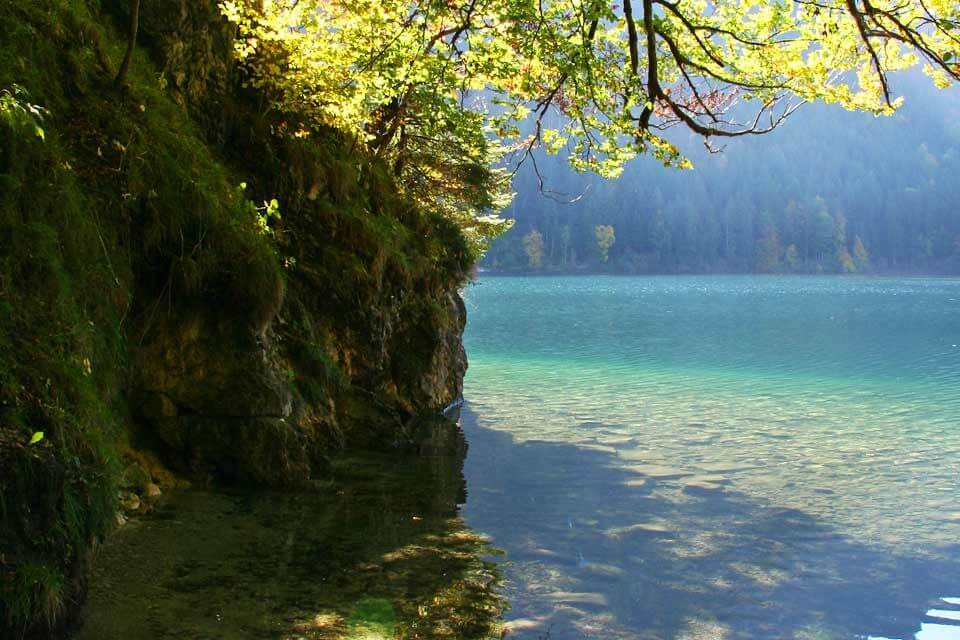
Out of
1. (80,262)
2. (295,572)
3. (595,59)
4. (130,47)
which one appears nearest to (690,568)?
(295,572)

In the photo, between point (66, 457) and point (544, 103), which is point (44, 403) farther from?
point (544, 103)

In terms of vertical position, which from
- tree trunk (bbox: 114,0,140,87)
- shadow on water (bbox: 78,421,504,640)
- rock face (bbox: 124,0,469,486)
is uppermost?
tree trunk (bbox: 114,0,140,87)

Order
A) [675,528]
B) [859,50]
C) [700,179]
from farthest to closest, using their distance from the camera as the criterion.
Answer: [700,179]
[675,528]
[859,50]

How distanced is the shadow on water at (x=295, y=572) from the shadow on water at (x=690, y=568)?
548 mm

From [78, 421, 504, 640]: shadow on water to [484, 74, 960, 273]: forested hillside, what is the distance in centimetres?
14229

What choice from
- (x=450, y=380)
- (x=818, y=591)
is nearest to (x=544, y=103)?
(x=818, y=591)

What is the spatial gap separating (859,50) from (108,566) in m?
8.74

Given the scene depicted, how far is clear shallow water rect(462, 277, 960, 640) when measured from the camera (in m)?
7.31

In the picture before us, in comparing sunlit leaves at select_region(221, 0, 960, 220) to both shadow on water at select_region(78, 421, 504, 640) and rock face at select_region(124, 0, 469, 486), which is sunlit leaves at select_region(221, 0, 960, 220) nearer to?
rock face at select_region(124, 0, 469, 486)

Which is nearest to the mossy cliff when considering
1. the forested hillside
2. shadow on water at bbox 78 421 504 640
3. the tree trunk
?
the tree trunk

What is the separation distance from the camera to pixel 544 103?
29.9ft

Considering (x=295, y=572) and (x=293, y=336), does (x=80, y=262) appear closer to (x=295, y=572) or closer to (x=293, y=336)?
(x=295, y=572)

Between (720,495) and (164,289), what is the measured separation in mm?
7577

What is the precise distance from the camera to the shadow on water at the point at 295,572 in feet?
19.9
